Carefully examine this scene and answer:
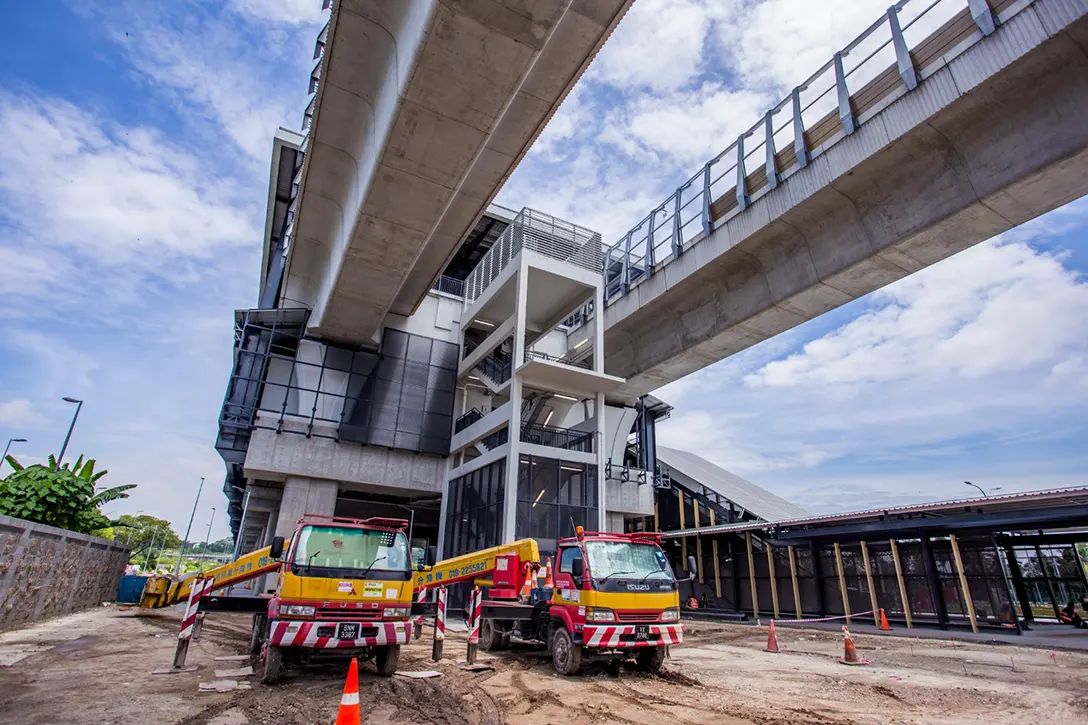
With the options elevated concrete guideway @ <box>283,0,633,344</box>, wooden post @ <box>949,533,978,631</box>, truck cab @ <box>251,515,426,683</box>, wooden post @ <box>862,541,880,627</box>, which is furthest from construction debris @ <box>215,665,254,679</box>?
wooden post @ <box>949,533,978,631</box>

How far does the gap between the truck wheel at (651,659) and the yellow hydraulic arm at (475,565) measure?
8.74 feet

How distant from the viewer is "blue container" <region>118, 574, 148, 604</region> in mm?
23844

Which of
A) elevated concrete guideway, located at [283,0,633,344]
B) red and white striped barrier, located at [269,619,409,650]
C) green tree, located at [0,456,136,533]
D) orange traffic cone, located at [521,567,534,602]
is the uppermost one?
elevated concrete guideway, located at [283,0,633,344]

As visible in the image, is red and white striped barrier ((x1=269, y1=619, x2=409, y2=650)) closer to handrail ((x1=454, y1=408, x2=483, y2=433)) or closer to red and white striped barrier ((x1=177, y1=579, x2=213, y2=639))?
red and white striped barrier ((x1=177, y1=579, x2=213, y2=639))

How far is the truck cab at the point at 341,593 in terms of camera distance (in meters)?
8.29

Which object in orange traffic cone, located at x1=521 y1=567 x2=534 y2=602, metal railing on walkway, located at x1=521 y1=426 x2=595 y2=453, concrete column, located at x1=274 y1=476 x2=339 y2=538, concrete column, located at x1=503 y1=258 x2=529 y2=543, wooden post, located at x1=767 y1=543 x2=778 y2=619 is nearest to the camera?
orange traffic cone, located at x1=521 y1=567 x2=534 y2=602

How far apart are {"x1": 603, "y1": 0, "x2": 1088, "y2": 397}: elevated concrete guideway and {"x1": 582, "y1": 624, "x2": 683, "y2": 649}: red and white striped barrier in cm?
1057

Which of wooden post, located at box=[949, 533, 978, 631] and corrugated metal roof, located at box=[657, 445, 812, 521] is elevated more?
corrugated metal roof, located at box=[657, 445, 812, 521]

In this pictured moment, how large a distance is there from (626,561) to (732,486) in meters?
23.7

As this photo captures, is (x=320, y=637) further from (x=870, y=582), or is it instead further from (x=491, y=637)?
(x=870, y=582)

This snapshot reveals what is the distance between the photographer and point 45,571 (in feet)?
50.4

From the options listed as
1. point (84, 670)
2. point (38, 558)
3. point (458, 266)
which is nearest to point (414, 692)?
point (84, 670)

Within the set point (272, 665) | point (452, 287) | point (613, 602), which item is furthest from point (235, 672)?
point (452, 287)

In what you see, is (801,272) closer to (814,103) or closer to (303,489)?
(814,103)
